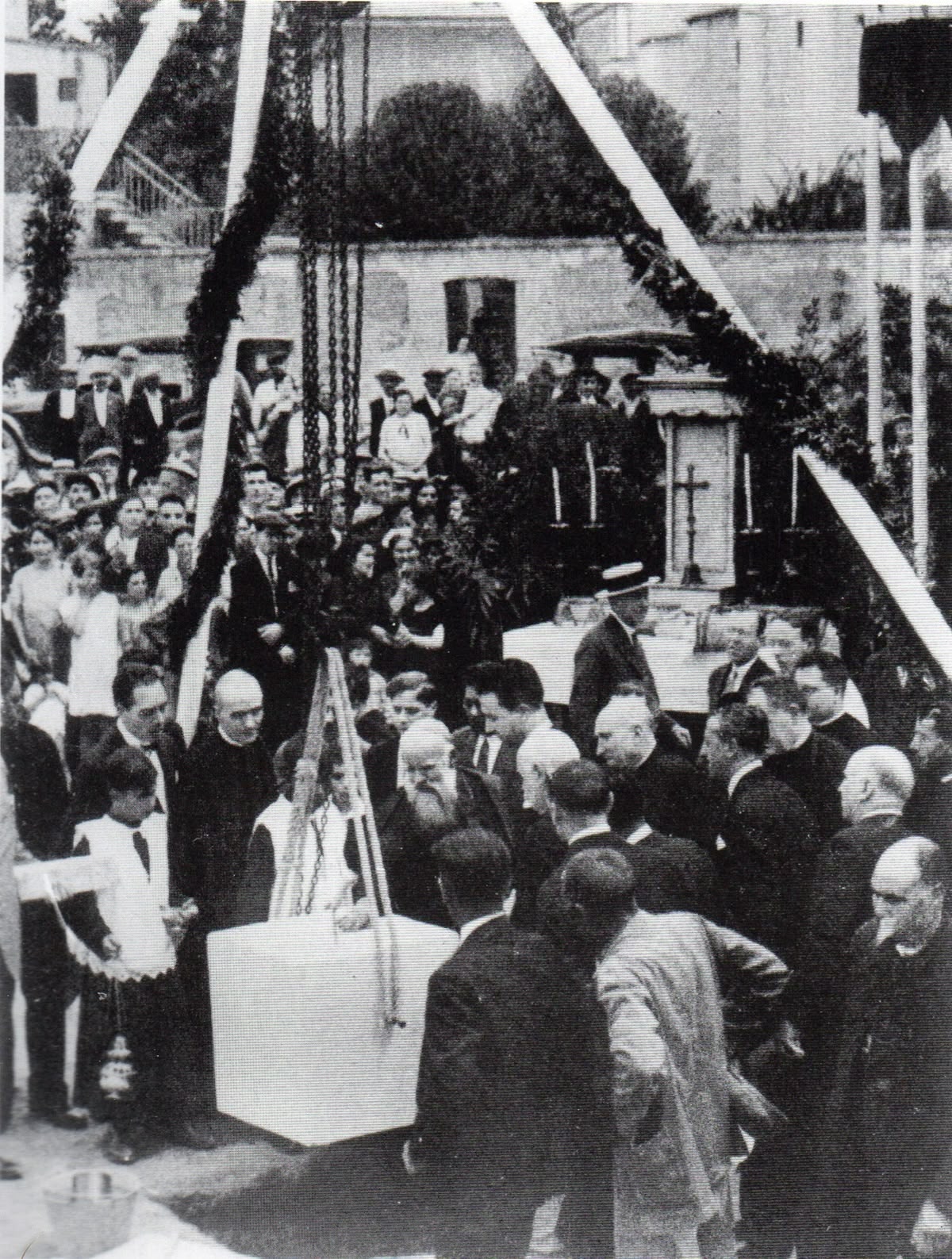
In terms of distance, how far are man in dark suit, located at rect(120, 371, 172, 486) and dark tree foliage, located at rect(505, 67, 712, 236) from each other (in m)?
1.01

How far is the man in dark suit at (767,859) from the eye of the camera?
147 inches

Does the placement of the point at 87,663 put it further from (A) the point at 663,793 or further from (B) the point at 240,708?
(A) the point at 663,793

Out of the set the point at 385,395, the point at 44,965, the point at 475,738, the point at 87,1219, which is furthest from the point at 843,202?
the point at 87,1219

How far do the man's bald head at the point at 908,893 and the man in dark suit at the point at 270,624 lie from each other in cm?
142

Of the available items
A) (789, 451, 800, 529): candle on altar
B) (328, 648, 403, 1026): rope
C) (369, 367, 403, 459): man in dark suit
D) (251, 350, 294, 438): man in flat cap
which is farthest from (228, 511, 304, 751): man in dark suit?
(789, 451, 800, 529): candle on altar

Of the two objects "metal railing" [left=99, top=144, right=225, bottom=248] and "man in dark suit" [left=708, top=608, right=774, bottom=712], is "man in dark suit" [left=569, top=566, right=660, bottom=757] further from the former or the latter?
"metal railing" [left=99, top=144, right=225, bottom=248]

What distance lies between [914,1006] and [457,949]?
3.59 ft

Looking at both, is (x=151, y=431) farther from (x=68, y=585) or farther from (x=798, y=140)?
(x=798, y=140)

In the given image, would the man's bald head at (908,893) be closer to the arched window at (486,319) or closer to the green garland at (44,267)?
the arched window at (486,319)

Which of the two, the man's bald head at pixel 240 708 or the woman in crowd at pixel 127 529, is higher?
the woman in crowd at pixel 127 529

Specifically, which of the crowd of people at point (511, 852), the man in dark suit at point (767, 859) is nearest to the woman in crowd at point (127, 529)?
the crowd of people at point (511, 852)

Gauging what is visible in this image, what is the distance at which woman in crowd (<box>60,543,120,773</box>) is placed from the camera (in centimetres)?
395

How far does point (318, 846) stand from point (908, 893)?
1350 mm

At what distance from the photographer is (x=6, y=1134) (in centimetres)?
374
